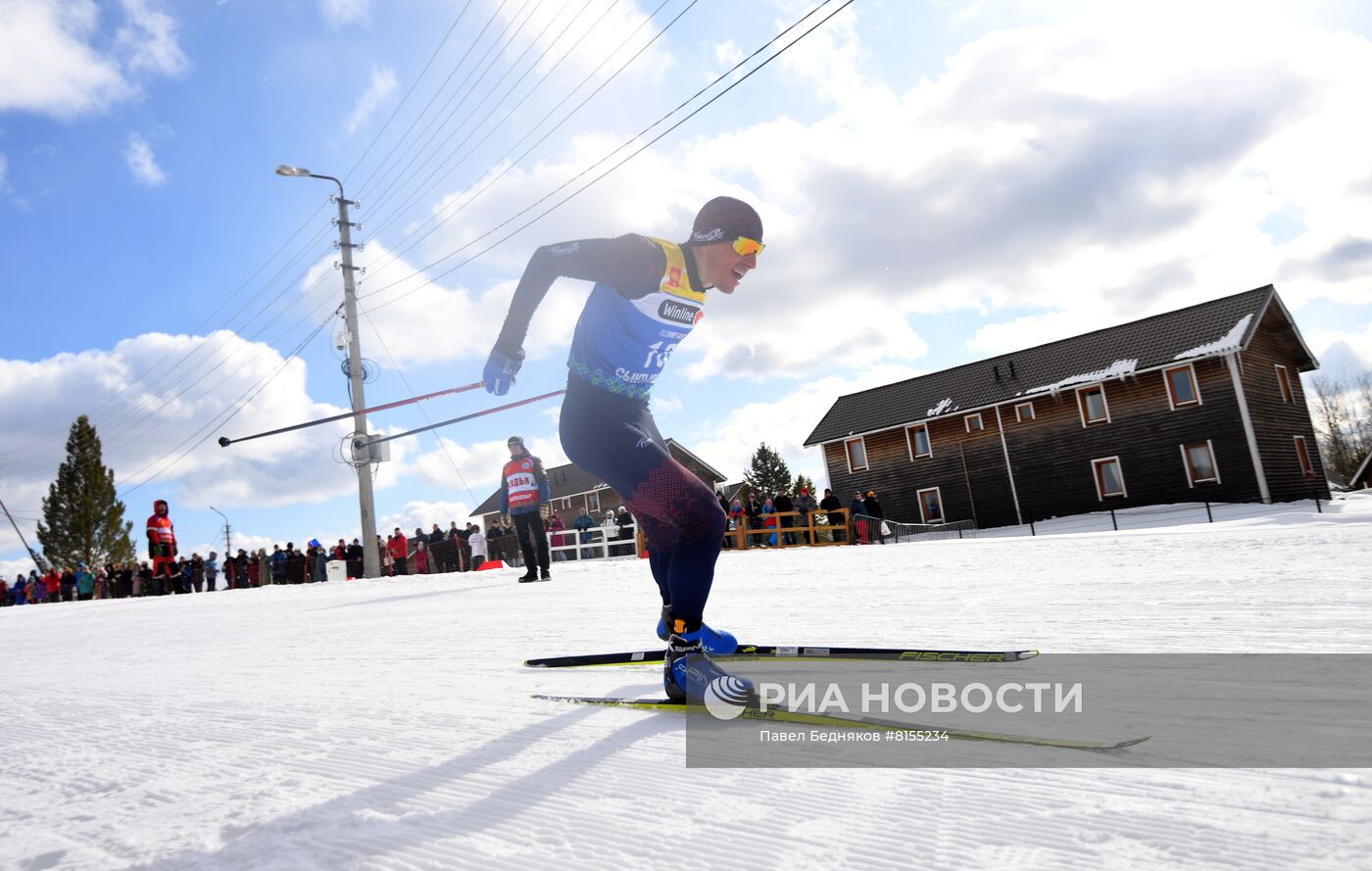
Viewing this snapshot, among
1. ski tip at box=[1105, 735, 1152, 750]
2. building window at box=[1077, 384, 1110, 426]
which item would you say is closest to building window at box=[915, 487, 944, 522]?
building window at box=[1077, 384, 1110, 426]

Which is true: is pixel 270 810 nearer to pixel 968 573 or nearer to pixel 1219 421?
pixel 968 573

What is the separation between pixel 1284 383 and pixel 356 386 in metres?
32.3

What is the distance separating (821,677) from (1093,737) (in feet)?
3.11

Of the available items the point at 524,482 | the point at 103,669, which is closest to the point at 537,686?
the point at 103,669

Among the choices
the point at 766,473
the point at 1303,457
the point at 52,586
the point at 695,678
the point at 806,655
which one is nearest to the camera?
the point at 695,678

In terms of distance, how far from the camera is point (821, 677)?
2410 millimetres

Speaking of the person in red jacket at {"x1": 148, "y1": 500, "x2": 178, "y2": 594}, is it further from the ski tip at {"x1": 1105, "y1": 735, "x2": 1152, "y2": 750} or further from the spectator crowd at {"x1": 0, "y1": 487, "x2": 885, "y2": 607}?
the ski tip at {"x1": 1105, "y1": 735, "x2": 1152, "y2": 750}

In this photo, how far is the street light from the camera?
64.4ft

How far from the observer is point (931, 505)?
3244 cm

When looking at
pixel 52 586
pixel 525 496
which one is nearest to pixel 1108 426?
pixel 525 496

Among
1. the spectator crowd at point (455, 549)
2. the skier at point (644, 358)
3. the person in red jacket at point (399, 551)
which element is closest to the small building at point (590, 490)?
the spectator crowd at point (455, 549)

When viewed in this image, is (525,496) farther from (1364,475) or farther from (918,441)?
→ (1364,475)

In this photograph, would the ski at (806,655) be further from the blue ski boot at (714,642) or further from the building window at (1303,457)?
the building window at (1303,457)

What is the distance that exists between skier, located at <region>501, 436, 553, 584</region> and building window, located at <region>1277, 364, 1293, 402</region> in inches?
1181
